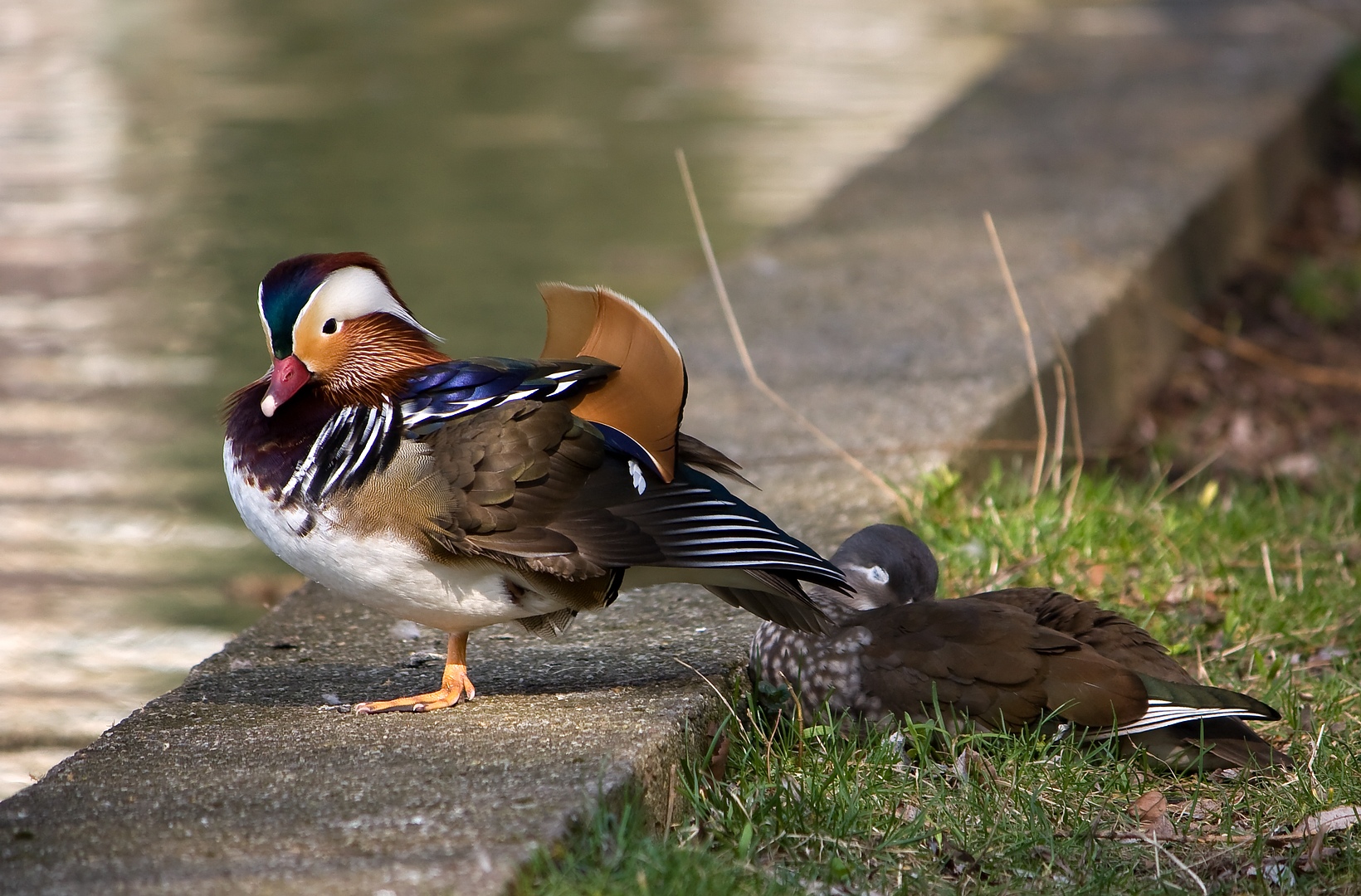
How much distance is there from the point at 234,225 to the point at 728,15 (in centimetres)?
642

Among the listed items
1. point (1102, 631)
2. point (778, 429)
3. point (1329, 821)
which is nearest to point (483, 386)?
point (1102, 631)

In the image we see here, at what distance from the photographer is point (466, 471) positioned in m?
2.76

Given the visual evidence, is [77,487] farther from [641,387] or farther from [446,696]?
[641,387]

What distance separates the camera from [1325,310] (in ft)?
22.5

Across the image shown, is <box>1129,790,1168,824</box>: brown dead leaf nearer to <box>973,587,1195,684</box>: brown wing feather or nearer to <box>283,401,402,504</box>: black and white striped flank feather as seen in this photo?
<box>973,587,1195,684</box>: brown wing feather

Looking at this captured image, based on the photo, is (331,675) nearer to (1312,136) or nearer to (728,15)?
(1312,136)

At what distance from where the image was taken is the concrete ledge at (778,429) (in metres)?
2.51

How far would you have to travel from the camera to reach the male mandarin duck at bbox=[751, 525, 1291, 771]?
9.99ft

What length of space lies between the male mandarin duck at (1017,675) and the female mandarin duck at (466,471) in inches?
11.2

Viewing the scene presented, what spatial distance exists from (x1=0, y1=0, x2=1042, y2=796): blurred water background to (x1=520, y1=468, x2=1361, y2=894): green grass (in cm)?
182

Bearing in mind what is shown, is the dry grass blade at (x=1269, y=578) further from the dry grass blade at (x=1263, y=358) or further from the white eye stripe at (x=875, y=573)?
the dry grass blade at (x=1263, y=358)

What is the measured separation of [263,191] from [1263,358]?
497cm

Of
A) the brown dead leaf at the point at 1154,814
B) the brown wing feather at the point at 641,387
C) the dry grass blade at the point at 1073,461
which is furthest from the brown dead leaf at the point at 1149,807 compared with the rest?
the dry grass blade at the point at 1073,461

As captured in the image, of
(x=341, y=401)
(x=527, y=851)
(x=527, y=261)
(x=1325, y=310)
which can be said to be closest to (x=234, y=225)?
(x=527, y=261)
